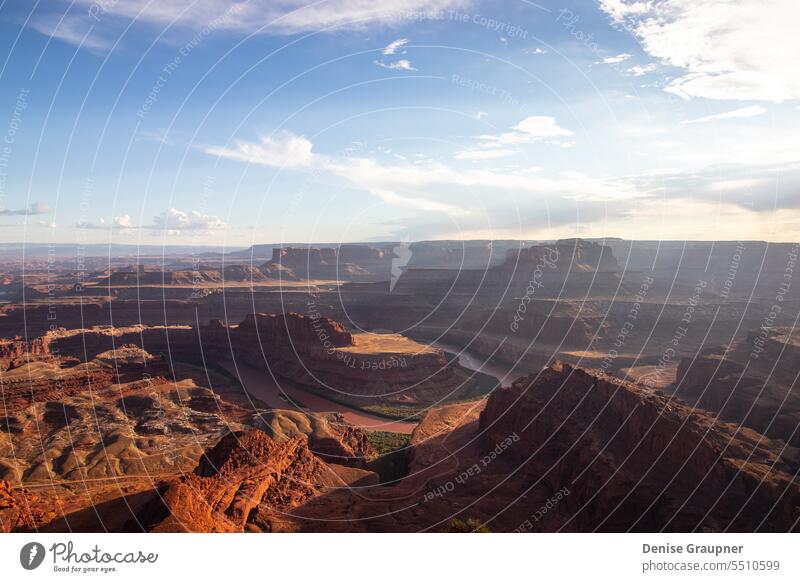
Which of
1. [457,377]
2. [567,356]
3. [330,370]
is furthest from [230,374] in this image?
[567,356]

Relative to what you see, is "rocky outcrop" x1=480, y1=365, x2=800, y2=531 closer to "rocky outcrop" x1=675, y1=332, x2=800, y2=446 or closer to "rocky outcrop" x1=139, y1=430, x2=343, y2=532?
"rocky outcrop" x1=675, y1=332, x2=800, y2=446

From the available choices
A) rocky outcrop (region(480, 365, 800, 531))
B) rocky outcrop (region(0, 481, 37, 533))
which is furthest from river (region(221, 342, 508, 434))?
rocky outcrop (region(0, 481, 37, 533))

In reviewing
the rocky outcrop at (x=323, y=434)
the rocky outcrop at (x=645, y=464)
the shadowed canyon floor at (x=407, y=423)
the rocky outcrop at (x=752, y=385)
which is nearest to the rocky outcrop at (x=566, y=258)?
the shadowed canyon floor at (x=407, y=423)

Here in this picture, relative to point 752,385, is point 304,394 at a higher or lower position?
lower

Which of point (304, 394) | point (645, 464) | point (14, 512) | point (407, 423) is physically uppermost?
point (645, 464)

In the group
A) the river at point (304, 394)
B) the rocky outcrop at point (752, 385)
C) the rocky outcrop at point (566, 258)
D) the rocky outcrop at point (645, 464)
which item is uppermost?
the rocky outcrop at point (566, 258)

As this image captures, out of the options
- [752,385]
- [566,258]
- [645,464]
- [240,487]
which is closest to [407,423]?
[645,464]

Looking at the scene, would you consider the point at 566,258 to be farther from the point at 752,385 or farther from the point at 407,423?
the point at 407,423

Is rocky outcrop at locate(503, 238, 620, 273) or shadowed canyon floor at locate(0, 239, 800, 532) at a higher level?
rocky outcrop at locate(503, 238, 620, 273)

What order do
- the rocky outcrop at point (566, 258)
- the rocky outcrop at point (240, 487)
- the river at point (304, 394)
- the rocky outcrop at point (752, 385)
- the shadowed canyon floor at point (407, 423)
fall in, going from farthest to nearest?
the rocky outcrop at point (566, 258), the river at point (304, 394), the rocky outcrop at point (752, 385), the shadowed canyon floor at point (407, 423), the rocky outcrop at point (240, 487)

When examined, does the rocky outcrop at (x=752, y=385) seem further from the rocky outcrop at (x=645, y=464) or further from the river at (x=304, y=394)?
the river at (x=304, y=394)

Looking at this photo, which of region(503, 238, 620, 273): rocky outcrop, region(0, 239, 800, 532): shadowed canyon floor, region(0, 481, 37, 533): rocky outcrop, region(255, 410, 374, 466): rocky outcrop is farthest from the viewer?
region(503, 238, 620, 273): rocky outcrop
